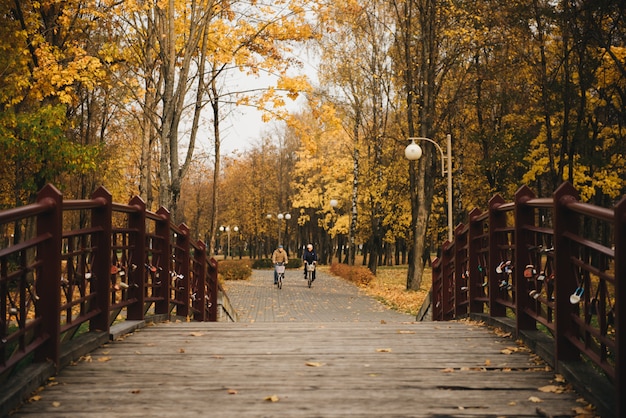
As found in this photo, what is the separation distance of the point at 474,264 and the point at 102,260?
4.67 m

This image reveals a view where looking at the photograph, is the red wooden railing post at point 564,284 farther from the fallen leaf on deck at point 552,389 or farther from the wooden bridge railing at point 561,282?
the fallen leaf on deck at point 552,389

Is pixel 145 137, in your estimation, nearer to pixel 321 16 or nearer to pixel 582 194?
pixel 321 16

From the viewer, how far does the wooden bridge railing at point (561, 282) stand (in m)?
4.00

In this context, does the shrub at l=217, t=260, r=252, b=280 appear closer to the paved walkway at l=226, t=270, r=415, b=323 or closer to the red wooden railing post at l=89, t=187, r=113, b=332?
the paved walkway at l=226, t=270, r=415, b=323

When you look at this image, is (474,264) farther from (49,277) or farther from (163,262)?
(49,277)

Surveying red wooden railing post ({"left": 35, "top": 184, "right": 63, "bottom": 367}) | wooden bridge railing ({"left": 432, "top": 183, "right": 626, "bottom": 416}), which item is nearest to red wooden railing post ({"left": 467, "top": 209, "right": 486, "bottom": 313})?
wooden bridge railing ({"left": 432, "top": 183, "right": 626, "bottom": 416})

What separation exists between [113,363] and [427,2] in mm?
20661

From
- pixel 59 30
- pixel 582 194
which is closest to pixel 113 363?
pixel 59 30

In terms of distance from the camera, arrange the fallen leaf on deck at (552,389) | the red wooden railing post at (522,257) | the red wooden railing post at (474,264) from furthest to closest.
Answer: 1. the red wooden railing post at (474,264)
2. the red wooden railing post at (522,257)
3. the fallen leaf on deck at (552,389)

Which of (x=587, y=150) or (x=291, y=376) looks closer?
(x=291, y=376)

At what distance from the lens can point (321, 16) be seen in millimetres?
16844

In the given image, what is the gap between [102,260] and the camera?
21.7ft

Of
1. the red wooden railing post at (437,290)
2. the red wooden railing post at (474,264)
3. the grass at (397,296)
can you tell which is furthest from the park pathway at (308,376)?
the grass at (397,296)

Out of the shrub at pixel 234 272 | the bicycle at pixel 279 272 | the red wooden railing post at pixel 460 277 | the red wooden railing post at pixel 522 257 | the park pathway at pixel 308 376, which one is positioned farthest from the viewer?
the shrub at pixel 234 272
